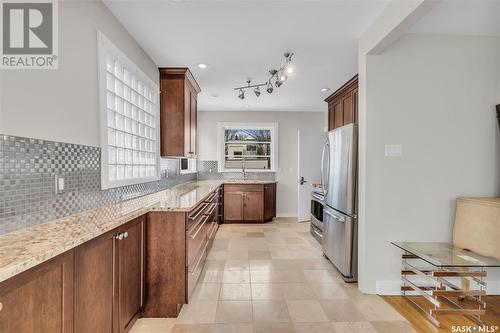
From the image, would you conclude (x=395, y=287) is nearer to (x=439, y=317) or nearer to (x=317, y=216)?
(x=439, y=317)

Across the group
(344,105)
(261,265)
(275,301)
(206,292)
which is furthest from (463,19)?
(206,292)

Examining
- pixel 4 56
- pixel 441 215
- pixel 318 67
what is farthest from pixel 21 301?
pixel 318 67

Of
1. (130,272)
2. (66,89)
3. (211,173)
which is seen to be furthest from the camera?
(211,173)

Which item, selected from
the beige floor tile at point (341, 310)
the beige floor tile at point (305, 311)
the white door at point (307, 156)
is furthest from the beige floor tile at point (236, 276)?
the white door at point (307, 156)

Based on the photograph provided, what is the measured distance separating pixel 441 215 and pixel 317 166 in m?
2.93

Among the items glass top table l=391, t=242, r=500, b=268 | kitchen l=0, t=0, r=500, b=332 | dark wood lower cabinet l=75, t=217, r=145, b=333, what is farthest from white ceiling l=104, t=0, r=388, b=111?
glass top table l=391, t=242, r=500, b=268

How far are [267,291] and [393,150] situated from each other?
183cm

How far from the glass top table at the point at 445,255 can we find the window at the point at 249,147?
3.79 meters

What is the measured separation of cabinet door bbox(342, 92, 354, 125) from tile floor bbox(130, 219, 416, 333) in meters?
1.92

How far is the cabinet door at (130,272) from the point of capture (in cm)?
164

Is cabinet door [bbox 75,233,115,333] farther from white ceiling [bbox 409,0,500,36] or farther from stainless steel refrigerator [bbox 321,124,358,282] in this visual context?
white ceiling [bbox 409,0,500,36]

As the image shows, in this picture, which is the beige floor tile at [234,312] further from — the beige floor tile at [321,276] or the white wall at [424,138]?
the white wall at [424,138]

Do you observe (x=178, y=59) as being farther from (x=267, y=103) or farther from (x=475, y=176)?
(x=475, y=176)

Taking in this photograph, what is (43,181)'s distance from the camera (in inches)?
56.6
